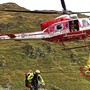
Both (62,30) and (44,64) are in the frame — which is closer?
(62,30)

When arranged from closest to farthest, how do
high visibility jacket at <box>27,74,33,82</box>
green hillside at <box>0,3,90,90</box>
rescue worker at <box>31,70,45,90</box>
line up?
rescue worker at <box>31,70,45,90</box>
high visibility jacket at <box>27,74,33,82</box>
green hillside at <box>0,3,90,90</box>

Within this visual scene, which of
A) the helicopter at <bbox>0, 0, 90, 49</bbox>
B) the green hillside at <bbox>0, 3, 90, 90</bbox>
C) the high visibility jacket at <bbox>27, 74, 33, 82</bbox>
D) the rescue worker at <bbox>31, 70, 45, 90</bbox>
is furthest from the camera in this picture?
the green hillside at <bbox>0, 3, 90, 90</bbox>

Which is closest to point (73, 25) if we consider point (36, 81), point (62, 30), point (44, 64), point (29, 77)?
point (62, 30)

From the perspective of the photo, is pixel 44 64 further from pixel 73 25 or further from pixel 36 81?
pixel 36 81

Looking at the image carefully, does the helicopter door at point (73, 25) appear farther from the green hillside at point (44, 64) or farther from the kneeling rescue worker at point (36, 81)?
the green hillside at point (44, 64)

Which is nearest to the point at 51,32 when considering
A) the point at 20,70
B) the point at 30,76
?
the point at 30,76

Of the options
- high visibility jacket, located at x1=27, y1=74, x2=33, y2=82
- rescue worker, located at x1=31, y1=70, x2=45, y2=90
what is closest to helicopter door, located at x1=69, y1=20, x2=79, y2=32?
rescue worker, located at x1=31, y1=70, x2=45, y2=90

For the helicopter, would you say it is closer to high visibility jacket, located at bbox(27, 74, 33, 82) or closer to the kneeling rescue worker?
high visibility jacket, located at bbox(27, 74, 33, 82)

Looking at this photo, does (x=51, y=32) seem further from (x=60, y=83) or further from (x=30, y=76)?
(x=60, y=83)

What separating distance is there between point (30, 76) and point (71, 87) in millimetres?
39007

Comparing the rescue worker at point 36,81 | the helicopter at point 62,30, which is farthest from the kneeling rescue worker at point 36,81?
the helicopter at point 62,30

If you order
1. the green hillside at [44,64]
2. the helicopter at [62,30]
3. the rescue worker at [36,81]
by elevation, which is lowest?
the green hillside at [44,64]

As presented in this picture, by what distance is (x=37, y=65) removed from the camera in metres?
82.9

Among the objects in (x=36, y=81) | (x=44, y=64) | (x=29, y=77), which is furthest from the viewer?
(x=44, y=64)
